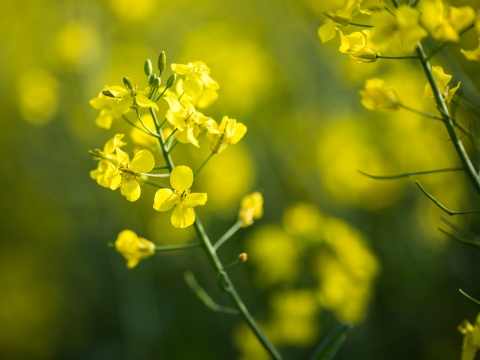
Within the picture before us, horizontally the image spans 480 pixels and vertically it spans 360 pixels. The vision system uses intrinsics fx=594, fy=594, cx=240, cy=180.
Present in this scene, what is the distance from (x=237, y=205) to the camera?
160 inches

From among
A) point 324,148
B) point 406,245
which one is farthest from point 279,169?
point 406,245

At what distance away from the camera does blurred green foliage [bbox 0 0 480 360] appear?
302cm

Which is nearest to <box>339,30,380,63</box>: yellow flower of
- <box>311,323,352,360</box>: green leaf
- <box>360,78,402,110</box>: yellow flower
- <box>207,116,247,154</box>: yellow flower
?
<box>360,78,402,110</box>: yellow flower

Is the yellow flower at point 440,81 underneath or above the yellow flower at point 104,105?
underneath

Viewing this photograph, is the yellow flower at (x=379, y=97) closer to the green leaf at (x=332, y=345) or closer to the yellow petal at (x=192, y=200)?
the yellow petal at (x=192, y=200)

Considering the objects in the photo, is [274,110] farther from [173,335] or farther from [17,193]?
[17,193]

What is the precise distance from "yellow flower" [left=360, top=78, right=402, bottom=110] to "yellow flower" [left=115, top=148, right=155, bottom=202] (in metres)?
0.53

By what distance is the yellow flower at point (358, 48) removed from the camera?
4.61ft

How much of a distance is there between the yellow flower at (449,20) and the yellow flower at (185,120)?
1.80 feet

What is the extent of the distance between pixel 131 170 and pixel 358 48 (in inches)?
24.4

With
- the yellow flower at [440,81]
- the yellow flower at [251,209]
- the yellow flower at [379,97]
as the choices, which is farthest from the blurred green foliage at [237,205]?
the yellow flower at [379,97]

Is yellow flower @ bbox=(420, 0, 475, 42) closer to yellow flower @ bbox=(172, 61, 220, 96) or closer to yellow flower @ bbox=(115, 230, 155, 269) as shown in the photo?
yellow flower @ bbox=(172, 61, 220, 96)

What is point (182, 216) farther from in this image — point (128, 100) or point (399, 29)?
point (399, 29)

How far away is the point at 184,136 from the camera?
55.4 inches
